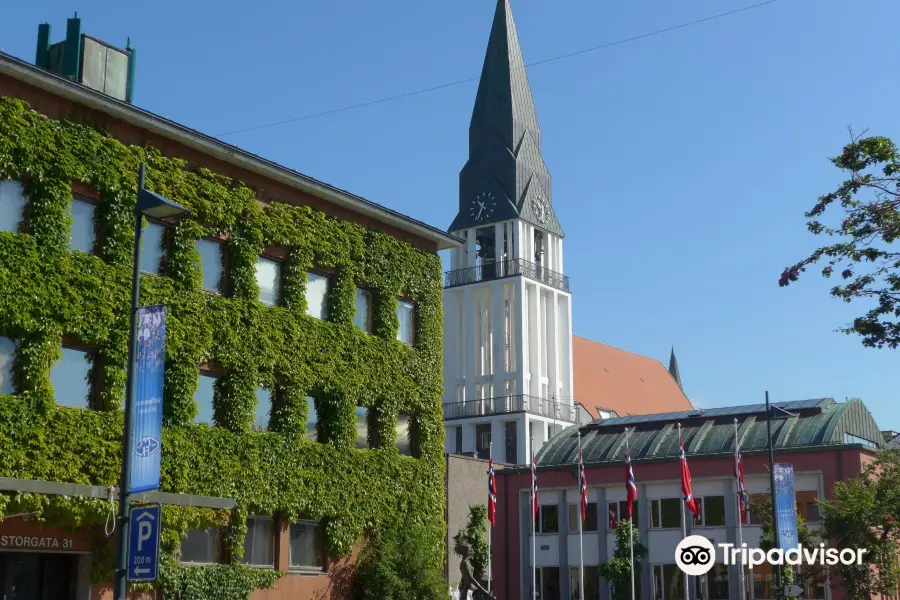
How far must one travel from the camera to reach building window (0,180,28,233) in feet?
87.8

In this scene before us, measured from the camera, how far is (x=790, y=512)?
129ft

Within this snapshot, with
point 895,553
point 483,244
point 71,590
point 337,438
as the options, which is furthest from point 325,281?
point 483,244

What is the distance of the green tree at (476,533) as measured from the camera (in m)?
49.9

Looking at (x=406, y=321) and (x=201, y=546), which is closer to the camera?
(x=201, y=546)

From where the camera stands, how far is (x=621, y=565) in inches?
2111

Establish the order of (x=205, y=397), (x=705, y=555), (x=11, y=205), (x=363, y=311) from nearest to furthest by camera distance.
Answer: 1. (x=11, y=205)
2. (x=205, y=397)
3. (x=363, y=311)
4. (x=705, y=555)

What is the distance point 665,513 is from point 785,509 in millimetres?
17517

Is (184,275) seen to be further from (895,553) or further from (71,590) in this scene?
(895,553)

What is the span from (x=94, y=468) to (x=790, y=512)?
22.6 metres

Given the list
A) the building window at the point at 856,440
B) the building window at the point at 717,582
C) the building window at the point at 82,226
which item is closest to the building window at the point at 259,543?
the building window at the point at 82,226

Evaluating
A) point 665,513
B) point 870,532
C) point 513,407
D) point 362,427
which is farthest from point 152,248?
point 513,407

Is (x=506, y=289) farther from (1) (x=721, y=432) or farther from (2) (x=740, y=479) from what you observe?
(2) (x=740, y=479)

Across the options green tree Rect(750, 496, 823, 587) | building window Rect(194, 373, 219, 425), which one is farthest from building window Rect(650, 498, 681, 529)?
building window Rect(194, 373, 219, 425)

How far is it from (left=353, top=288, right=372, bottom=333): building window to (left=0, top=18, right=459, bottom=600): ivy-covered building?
0.09 meters
